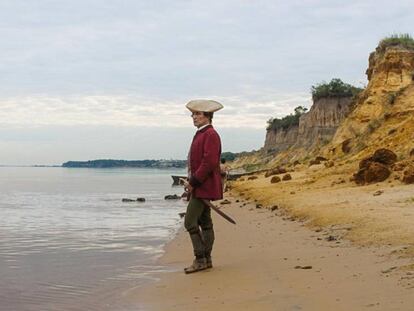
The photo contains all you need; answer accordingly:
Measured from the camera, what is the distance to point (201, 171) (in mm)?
6988

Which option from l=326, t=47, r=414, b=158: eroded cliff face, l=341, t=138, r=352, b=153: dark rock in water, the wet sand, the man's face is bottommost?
the wet sand

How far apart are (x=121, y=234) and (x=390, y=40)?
35.3 meters

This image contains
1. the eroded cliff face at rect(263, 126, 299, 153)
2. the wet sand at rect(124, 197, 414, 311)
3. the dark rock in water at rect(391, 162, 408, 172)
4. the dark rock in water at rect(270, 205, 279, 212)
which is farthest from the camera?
the eroded cliff face at rect(263, 126, 299, 153)

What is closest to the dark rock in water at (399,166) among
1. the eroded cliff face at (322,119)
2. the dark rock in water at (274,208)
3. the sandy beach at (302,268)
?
the dark rock in water at (274,208)

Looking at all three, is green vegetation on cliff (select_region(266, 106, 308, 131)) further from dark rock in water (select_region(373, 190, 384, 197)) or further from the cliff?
dark rock in water (select_region(373, 190, 384, 197))

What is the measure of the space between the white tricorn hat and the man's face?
50mm

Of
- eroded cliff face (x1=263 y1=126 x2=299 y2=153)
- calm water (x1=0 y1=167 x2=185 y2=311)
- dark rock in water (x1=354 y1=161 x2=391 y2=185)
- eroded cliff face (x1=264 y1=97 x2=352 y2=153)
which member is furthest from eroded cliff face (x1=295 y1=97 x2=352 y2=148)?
calm water (x1=0 y1=167 x2=185 y2=311)

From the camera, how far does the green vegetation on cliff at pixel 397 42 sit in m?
41.4

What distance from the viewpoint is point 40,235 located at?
12.6 m

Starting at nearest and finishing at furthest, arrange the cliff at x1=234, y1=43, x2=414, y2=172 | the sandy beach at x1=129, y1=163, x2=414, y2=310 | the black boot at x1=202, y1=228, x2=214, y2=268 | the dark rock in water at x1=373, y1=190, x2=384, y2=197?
the sandy beach at x1=129, y1=163, x2=414, y2=310 → the black boot at x1=202, y1=228, x2=214, y2=268 → the dark rock in water at x1=373, y1=190, x2=384, y2=197 → the cliff at x1=234, y1=43, x2=414, y2=172

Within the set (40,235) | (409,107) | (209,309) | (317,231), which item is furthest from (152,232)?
(409,107)

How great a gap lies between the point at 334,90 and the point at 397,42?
3060 cm

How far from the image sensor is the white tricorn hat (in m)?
7.16

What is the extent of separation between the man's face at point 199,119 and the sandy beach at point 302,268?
180cm
